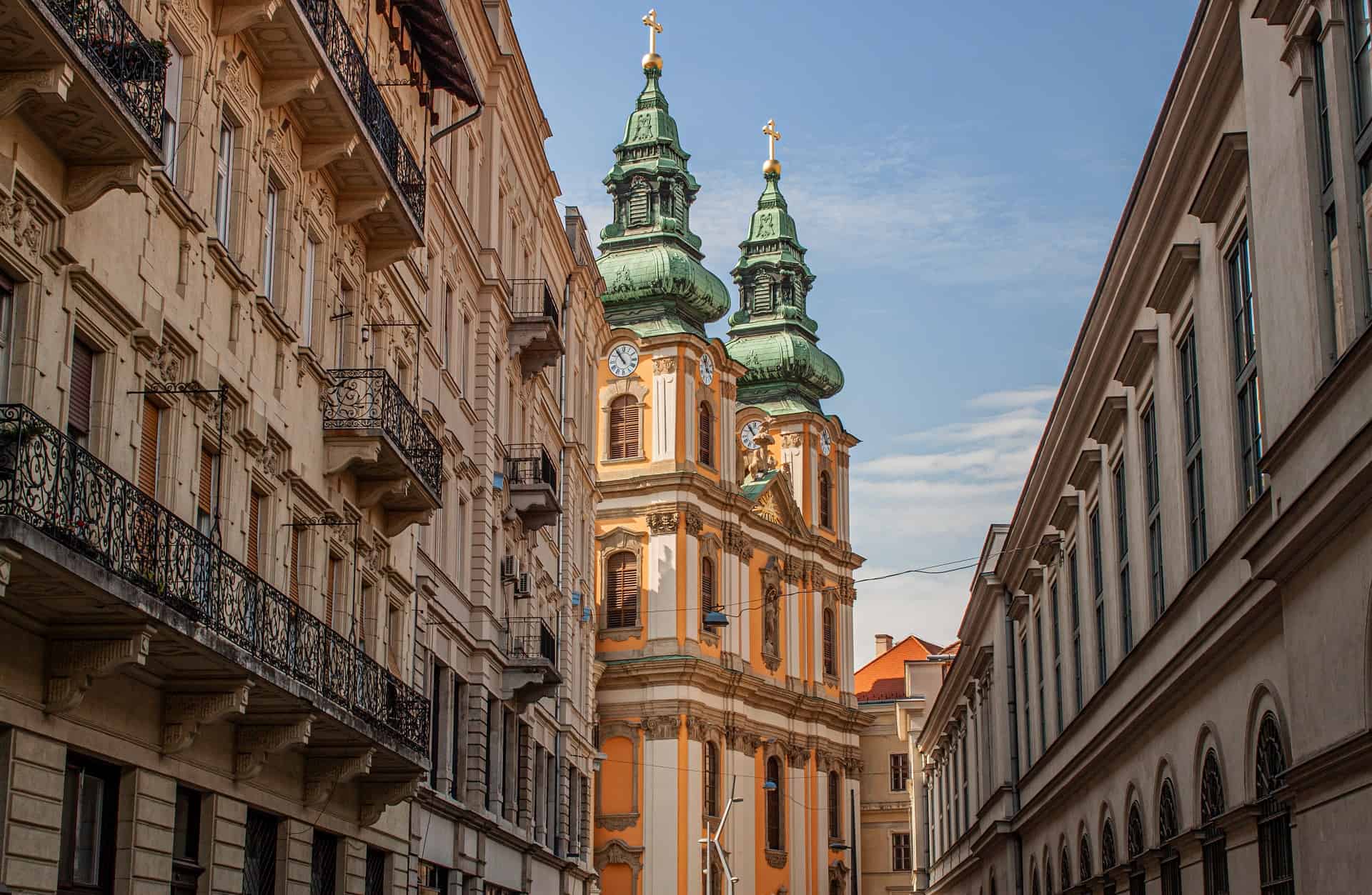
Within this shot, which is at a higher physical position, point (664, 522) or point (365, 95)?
point (664, 522)

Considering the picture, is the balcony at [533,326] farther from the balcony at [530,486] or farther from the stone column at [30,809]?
the stone column at [30,809]

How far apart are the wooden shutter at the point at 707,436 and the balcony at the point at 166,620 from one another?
179 feet

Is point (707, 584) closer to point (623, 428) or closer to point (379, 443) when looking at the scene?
point (623, 428)

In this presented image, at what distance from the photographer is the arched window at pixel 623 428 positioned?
75375 millimetres

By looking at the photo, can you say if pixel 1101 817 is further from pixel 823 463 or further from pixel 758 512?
pixel 823 463

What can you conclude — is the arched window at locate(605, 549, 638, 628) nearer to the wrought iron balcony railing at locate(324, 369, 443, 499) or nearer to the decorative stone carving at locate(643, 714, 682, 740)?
the decorative stone carving at locate(643, 714, 682, 740)

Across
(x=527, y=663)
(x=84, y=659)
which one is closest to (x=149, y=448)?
(x=84, y=659)

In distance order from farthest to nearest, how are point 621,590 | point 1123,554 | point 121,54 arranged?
1. point 621,590
2. point 1123,554
3. point 121,54

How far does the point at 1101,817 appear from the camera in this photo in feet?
90.9

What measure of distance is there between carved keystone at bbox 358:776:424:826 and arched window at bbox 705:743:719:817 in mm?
50005

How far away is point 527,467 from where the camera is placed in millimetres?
36375

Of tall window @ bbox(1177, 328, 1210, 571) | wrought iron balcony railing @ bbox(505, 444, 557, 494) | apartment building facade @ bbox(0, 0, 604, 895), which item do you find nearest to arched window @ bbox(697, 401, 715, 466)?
wrought iron balcony railing @ bbox(505, 444, 557, 494)

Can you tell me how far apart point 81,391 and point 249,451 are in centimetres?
408

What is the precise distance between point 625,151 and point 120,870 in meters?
70.0
